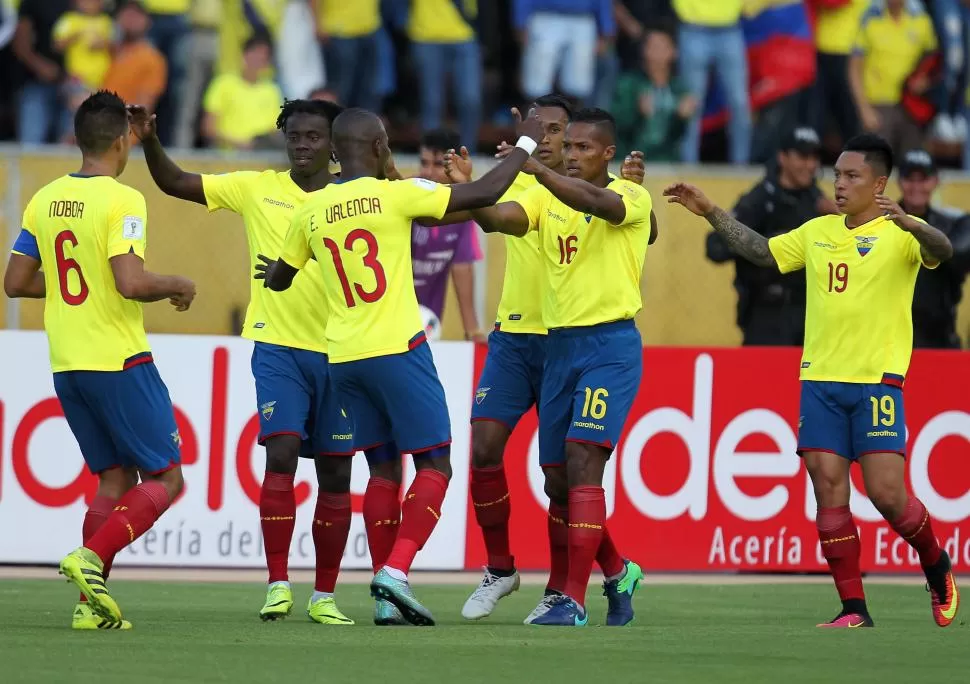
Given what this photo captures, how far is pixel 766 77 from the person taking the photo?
16.6 meters

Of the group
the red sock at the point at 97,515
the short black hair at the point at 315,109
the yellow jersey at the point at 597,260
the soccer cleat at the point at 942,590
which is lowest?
the soccer cleat at the point at 942,590

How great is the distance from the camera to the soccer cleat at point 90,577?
8.32 meters

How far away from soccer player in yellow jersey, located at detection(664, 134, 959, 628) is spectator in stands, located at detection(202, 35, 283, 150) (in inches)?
267

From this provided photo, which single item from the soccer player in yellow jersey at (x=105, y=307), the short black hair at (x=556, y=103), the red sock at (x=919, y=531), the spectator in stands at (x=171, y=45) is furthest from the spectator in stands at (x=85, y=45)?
the red sock at (x=919, y=531)

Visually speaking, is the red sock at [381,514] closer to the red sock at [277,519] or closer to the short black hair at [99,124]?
the red sock at [277,519]

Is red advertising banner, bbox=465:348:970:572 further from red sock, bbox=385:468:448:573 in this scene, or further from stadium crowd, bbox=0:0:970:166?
red sock, bbox=385:468:448:573

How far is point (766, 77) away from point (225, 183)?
805 centimetres

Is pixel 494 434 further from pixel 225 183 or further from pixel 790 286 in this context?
pixel 790 286

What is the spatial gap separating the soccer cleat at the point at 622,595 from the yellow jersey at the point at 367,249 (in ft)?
6.01

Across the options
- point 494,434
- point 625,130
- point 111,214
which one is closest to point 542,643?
point 494,434

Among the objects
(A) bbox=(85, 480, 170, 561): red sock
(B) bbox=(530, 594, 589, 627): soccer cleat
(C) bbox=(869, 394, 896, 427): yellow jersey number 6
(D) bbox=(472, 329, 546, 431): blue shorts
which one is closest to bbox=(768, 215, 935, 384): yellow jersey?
(C) bbox=(869, 394, 896, 427): yellow jersey number 6

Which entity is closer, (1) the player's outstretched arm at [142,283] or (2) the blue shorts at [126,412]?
(1) the player's outstretched arm at [142,283]

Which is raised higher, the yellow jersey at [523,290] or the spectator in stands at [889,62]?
the spectator in stands at [889,62]

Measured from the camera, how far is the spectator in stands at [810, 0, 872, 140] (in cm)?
1684
